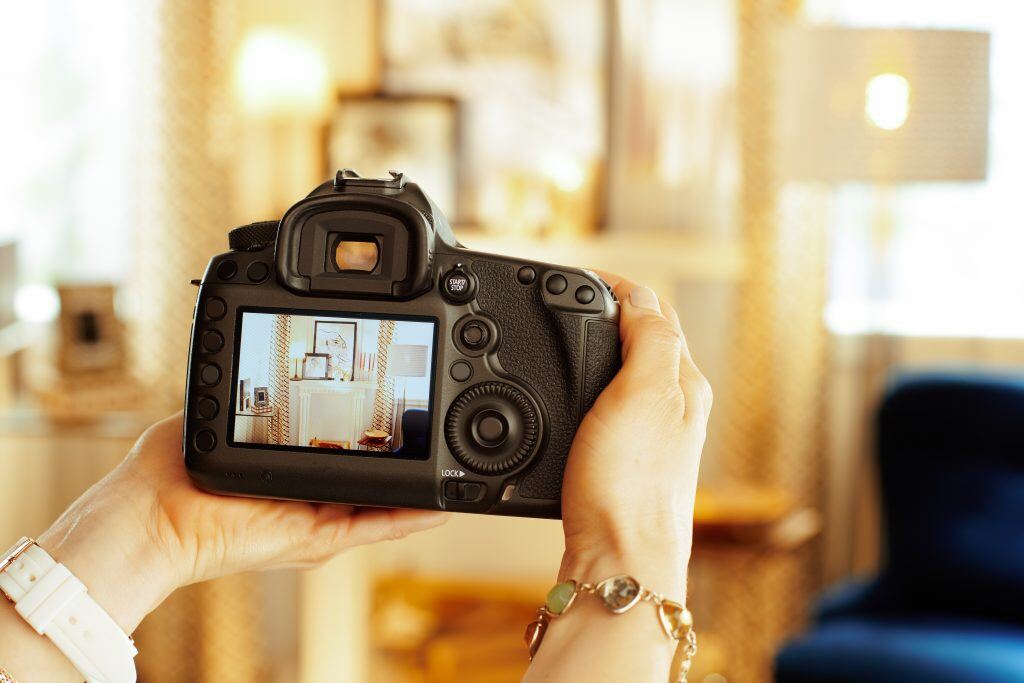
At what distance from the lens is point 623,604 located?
2.28ft

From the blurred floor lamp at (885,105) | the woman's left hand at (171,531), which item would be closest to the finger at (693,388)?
the woman's left hand at (171,531)

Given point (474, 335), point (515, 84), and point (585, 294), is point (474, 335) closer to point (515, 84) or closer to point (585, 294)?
point (585, 294)

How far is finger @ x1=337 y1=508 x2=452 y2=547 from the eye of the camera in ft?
2.84

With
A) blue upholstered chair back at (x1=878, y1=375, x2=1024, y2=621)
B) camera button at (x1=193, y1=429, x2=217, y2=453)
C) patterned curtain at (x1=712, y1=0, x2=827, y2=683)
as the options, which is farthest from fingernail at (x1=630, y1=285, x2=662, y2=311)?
patterned curtain at (x1=712, y1=0, x2=827, y2=683)

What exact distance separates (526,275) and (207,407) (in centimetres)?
25

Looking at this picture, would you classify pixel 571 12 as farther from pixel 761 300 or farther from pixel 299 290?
pixel 299 290

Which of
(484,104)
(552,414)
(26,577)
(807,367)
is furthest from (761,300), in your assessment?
(26,577)

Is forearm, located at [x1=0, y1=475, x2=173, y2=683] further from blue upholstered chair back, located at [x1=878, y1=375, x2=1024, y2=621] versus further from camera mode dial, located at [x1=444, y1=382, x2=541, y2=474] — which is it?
blue upholstered chair back, located at [x1=878, y1=375, x2=1024, y2=621]

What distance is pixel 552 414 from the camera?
2.73 feet

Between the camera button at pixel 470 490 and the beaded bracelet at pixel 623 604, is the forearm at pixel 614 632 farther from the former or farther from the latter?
the camera button at pixel 470 490

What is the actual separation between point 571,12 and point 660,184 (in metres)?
0.47

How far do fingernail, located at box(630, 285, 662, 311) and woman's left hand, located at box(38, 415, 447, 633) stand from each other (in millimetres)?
215

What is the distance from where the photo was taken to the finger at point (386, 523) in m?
0.86

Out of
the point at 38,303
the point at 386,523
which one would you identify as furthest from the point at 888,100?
the point at 38,303
